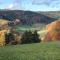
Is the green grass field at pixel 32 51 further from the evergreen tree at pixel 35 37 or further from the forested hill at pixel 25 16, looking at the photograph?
the forested hill at pixel 25 16

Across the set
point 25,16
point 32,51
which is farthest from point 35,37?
point 25,16

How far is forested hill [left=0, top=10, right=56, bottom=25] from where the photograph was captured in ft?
17.8

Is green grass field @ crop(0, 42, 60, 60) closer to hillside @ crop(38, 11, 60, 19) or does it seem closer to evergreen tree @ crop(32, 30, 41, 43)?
evergreen tree @ crop(32, 30, 41, 43)

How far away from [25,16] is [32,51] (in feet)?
2.51

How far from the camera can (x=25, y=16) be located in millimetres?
5457

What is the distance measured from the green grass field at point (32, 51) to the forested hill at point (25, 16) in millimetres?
497

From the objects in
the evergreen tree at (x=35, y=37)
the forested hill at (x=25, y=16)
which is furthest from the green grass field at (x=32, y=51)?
the forested hill at (x=25, y=16)

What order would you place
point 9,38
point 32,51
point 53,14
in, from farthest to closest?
1. point 53,14
2. point 9,38
3. point 32,51

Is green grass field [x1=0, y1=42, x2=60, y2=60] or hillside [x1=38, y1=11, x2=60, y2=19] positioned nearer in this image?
green grass field [x1=0, y1=42, x2=60, y2=60]

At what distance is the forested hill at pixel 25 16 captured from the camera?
542 cm

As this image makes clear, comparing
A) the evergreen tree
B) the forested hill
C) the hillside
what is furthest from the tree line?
the hillside

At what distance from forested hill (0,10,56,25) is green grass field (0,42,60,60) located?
1.63 feet

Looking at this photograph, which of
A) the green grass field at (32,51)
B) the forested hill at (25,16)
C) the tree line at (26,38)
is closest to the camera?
the green grass field at (32,51)

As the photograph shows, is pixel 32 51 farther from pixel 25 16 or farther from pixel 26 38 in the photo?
pixel 25 16
